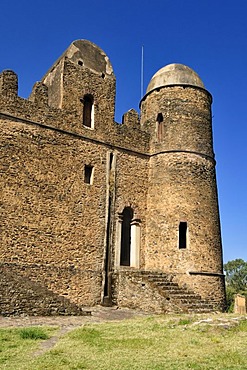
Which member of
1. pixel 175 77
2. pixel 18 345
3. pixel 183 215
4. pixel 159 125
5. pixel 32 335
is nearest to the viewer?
pixel 18 345

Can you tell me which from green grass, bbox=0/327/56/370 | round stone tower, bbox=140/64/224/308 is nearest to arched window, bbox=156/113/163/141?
round stone tower, bbox=140/64/224/308

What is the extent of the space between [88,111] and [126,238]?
19.2 feet

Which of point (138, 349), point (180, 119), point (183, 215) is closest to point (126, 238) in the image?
point (183, 215)

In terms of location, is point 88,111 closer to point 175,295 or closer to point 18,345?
point 175,295

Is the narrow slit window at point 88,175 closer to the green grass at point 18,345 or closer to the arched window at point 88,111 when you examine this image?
the arched window at point 88,111

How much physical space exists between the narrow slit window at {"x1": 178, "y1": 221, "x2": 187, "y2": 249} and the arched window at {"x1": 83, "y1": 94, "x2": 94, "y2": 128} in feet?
18.6

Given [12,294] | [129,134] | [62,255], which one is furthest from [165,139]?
[12,294]

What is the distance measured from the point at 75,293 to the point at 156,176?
20.1 feet

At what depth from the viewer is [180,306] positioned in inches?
529

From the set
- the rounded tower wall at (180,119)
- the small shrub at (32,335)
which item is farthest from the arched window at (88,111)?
the small shrub at (32,335)

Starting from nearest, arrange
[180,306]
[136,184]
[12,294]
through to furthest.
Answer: [12,294]
[180,306]
[136,184]

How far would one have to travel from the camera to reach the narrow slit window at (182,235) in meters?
16.7

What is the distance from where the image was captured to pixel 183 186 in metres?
17.0

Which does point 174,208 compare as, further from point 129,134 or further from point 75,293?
point 75,293
